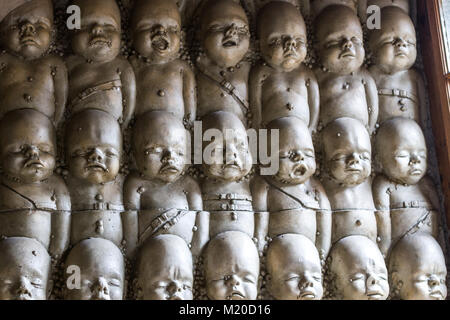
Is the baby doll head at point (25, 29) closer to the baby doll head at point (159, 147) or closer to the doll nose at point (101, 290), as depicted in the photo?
the baby doll head at point (159, 147)

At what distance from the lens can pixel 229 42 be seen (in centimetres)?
378

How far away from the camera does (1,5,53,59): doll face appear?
3533 mm

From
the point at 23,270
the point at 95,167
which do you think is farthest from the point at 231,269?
the point at 23,270

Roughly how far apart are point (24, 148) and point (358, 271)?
5.69 feet

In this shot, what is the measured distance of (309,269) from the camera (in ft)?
11.8

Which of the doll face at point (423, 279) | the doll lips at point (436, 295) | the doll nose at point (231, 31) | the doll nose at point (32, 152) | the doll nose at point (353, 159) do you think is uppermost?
the doll nose at point (231, 31)

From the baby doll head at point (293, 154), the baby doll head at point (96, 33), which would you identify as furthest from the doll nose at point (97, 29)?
the baby doll head at point (293, 154)

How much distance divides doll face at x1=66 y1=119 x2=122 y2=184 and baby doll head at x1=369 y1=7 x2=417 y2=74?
5.20 ft

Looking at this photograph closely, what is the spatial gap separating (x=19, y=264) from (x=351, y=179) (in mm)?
1710

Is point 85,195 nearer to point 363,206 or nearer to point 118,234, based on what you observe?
point 118,234

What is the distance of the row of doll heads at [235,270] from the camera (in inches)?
130

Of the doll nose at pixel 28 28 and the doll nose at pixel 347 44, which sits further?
the doll nose at pixel 347 44

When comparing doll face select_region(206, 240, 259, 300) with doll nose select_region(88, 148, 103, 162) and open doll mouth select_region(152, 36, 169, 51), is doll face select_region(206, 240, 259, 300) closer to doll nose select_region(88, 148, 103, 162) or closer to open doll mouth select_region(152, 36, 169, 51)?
doll nose select_region(88, 148, 103, 162)

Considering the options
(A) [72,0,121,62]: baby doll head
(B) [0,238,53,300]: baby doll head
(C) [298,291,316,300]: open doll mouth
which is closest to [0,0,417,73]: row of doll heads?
(A) [72,0,121,62]: baby doll head
